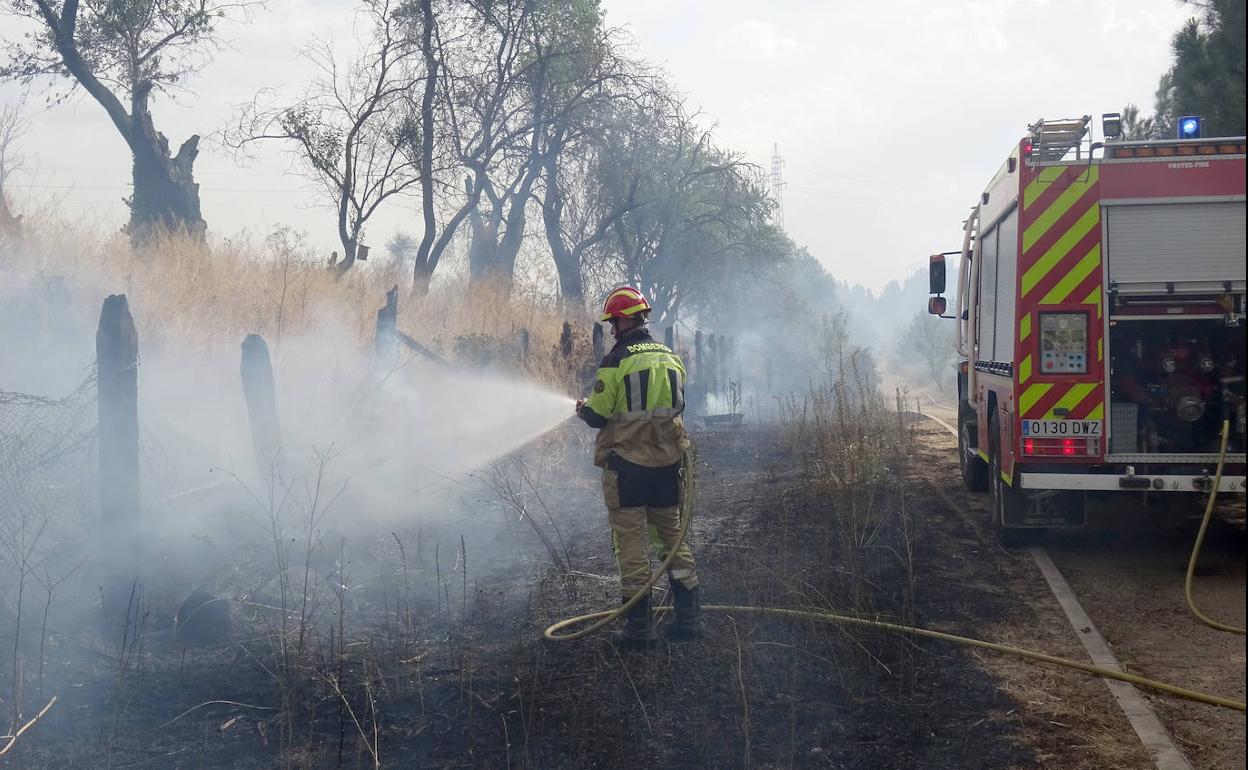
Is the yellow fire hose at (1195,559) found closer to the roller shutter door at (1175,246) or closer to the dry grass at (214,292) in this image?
the roller shutter door at (1175,246)

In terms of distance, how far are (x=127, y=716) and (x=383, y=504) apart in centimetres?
499

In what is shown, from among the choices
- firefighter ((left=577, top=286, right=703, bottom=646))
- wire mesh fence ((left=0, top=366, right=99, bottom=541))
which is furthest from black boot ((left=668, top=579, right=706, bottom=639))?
wire mesh fence ((left=0, top=366, right=99, bottom=541))

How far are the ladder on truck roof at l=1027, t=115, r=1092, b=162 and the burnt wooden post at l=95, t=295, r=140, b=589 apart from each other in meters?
6.21

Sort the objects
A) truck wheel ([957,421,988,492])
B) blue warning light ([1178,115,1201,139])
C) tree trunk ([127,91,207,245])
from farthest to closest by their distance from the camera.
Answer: tree trunk ([127,91,207,245]), truck wheel ([957,421,988,492]), blue warning light ([1178,115,1201,139])

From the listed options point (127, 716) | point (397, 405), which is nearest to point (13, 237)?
point (397, 405)

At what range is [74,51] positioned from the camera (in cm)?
1842

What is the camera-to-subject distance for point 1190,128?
28.3ft

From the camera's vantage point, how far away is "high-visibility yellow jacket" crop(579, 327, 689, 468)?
618 centimetres

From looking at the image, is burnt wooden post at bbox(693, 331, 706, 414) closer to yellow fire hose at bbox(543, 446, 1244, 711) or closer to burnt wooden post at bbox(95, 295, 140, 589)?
yellow fire hose at bbox(543, 446, 1244, 711)

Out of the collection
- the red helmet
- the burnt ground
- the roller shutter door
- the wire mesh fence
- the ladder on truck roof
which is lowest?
the burnt ground

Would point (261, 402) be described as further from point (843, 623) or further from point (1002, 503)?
point (1002, 503)

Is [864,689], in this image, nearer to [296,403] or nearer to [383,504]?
[383,504]

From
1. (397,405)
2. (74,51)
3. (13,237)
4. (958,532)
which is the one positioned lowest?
(958,532)

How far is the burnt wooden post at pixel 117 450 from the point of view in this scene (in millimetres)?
6426
